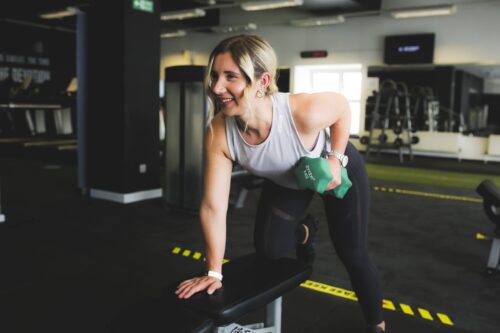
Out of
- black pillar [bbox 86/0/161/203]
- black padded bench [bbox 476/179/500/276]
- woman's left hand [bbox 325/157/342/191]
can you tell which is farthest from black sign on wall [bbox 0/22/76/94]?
woman's left hand [bbox 325/157/342/191]

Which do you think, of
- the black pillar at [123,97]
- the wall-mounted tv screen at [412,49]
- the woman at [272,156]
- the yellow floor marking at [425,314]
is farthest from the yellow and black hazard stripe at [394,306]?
the wall-mounted tv screen at [412,49]

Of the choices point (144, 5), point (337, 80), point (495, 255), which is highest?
point (144, 5)

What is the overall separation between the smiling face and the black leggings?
484 millimetres

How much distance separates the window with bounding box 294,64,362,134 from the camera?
34.0 ft

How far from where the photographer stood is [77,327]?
6.39 feet

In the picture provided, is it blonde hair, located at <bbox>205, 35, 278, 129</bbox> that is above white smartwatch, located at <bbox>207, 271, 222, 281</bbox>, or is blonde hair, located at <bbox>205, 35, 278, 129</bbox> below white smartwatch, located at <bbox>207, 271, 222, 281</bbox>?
above

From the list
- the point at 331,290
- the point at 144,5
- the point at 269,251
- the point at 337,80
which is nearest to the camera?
the point at 269,251

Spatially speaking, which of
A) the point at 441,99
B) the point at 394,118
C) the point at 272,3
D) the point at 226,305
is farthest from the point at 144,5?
the point at 441,99

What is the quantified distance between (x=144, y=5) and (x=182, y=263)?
9.18ft

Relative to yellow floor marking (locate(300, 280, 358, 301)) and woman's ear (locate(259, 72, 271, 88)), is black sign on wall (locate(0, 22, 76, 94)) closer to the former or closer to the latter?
yellow floor marking (locate(300, 280, 358, 301))

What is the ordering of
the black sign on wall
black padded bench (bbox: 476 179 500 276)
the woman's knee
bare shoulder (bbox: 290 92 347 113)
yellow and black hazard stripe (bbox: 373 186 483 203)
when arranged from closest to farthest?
bare shoulder (bbox: 290 92 347 113) → the woman's knee → black padded bench (bbox: 476 179 500 276) → yellow and black hazard stripe (bbox: 373 186 483 203) → the black sign on wall

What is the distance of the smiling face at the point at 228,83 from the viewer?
4.20 feet

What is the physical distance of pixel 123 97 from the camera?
4.35m

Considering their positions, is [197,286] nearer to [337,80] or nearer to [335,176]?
[335,176]
